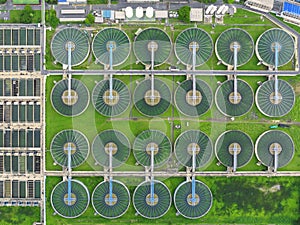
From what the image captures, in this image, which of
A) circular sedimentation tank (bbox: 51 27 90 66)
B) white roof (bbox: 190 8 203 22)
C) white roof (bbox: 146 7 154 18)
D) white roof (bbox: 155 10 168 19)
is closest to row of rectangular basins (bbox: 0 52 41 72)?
circular sedimentation tank (bbox: 51 27 90 66)

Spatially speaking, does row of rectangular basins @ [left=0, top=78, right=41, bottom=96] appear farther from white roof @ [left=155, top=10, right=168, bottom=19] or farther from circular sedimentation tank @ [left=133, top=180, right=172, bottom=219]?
circular sedimentation tank @ [left=133, top=180, right=172, bottom=219]

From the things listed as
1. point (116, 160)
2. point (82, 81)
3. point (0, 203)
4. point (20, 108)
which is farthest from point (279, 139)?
point (0, 203)

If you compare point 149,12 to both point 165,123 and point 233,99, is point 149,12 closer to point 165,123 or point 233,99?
point 165,123

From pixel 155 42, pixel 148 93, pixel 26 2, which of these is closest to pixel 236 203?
pixel 148 93

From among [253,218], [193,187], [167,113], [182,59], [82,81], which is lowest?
[253,218]

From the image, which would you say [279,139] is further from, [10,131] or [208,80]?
[10,131]

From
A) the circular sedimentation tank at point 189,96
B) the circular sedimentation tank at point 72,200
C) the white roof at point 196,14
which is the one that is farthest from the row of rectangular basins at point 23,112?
the white roof at point 196,14
